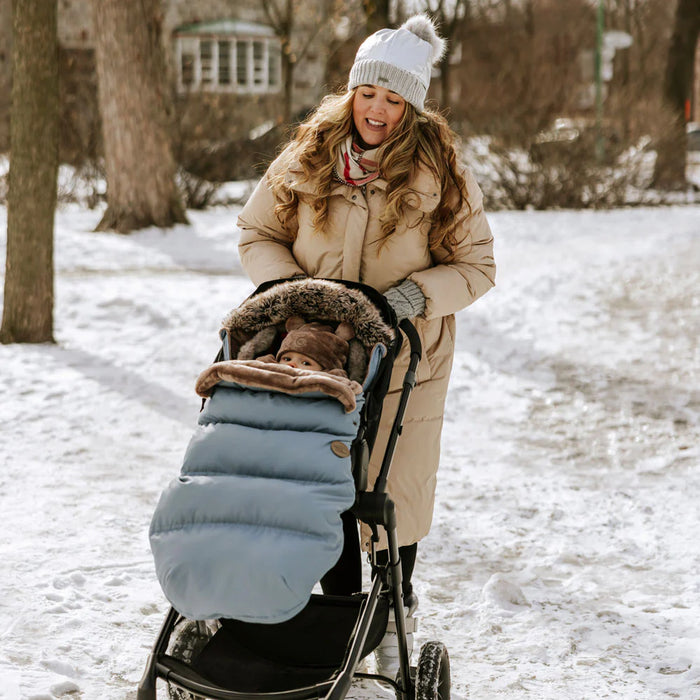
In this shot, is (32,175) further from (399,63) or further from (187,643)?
(187,643)

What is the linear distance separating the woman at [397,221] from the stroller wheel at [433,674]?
36 centimetres

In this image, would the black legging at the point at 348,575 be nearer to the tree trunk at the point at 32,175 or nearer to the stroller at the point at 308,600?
the stroller at the point at 308,600

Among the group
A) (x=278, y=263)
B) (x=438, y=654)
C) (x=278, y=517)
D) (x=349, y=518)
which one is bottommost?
(x=438, y=654)

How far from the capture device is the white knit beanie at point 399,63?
3074 millimetres

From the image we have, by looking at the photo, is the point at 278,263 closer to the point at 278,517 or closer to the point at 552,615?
the point at 278,517

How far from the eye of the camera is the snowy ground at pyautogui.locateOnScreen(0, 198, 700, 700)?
3.41 metres

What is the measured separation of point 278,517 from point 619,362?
5583mm

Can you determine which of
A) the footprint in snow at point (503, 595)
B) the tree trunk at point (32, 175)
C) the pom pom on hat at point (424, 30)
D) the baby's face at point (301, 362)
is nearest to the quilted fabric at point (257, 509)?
the baby's face at point (301, 362)

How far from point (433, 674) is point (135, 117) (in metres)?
11.0

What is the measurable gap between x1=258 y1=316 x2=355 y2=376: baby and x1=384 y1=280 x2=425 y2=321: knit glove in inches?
8.3

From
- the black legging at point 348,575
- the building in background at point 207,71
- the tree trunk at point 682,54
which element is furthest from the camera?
the tree trunk at point 682,54

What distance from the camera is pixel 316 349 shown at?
273cm

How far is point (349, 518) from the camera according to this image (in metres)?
3.04

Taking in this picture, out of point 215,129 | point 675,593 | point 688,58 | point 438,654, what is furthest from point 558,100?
point 438,654
